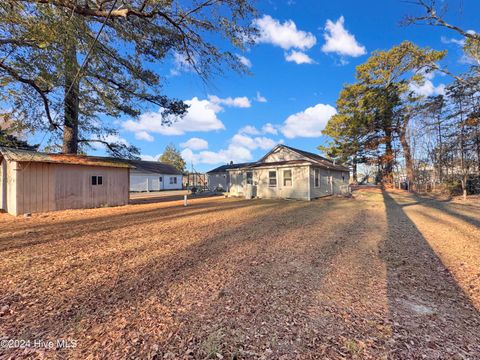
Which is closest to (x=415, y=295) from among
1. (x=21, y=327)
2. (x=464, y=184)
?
(x=21, y=327)

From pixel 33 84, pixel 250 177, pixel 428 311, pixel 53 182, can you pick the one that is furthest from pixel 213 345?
pixel 250 177

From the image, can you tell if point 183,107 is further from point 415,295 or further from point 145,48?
point 415,295

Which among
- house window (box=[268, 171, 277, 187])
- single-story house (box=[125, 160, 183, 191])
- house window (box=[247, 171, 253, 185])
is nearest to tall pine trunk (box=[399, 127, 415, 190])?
house window (box=[268, 171, 277, 187])

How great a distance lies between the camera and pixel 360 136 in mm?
23141

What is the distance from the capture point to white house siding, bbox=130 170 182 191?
25.5m

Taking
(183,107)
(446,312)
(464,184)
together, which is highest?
(183,107)

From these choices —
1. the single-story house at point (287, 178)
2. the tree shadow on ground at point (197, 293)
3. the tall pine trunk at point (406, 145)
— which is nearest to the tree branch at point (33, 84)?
the tree shadow on ground at point (197, 293)

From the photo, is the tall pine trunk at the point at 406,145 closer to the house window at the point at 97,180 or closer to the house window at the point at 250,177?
the house window at the point at 250,177

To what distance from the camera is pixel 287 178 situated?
16.1m

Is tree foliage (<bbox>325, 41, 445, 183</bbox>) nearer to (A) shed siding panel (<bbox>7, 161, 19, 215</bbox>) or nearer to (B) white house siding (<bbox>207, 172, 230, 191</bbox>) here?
(B) white house siding (<bbox>207, 172, 230, 191</bbox>)

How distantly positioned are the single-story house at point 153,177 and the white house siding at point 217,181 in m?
5.04

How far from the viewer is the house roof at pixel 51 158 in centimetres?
888

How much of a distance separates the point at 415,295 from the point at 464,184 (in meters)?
21.9

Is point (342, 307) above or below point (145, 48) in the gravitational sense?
below
